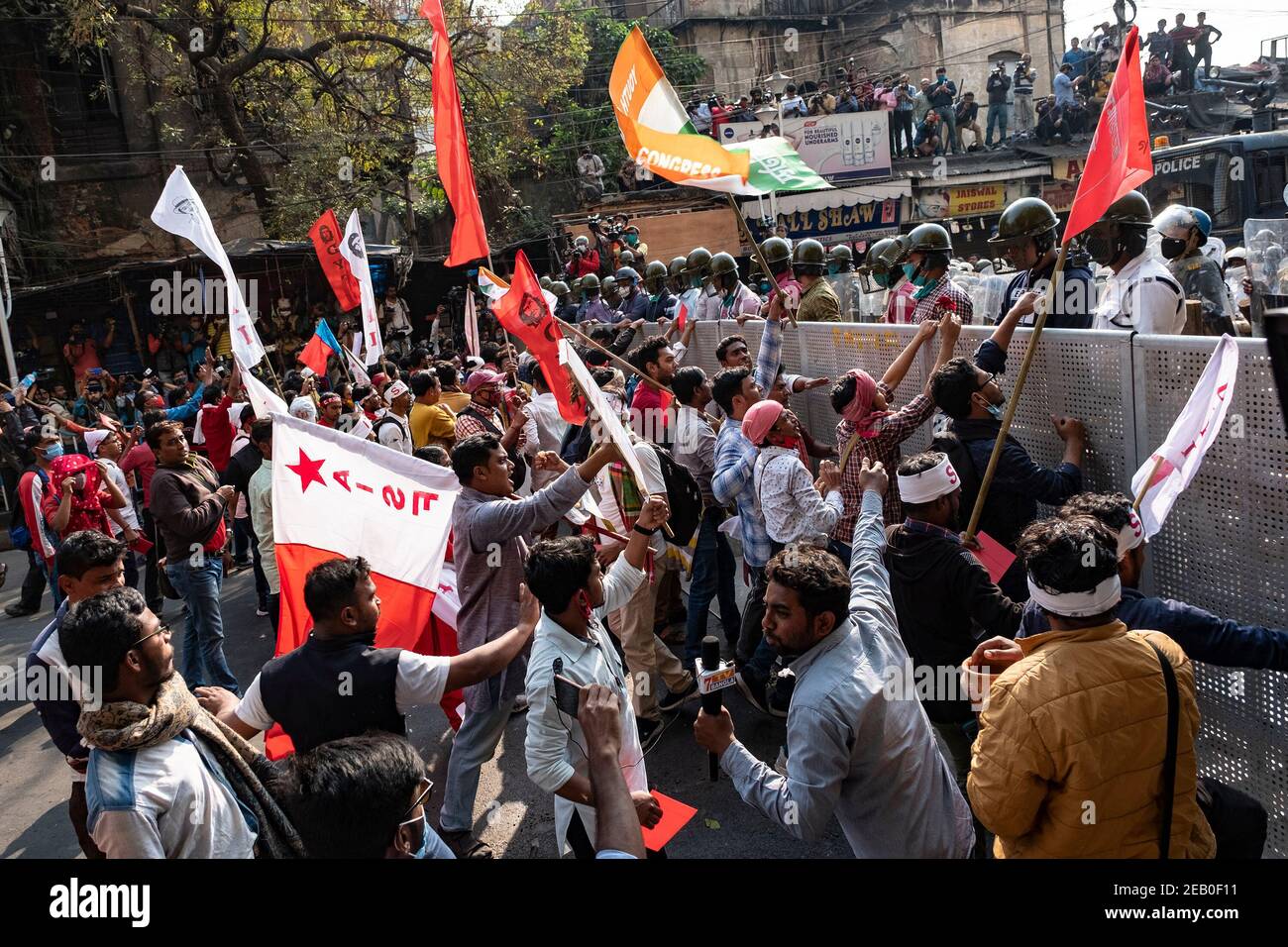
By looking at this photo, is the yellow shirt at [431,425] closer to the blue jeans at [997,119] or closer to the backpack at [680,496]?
the backpack at [680,496]

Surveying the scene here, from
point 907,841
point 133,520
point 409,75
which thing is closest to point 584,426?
point 133,520

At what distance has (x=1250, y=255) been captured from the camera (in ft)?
32.0

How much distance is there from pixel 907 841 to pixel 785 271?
31.2 feet

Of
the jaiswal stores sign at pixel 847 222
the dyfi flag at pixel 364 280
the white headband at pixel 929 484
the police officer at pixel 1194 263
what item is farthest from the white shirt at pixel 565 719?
the jaiswal stores sign at pixel 847 222

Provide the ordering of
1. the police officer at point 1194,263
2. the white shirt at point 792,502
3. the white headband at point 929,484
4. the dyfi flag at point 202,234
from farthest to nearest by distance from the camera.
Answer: the police officer at point 1194,263, the dyfi flag at point 202,234, the white shirt at point 792,502, the white headband at point 929,484

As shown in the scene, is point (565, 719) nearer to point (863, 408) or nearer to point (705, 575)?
point (863, 408)

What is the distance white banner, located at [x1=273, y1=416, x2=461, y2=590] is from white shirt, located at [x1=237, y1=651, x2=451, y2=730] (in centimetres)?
81

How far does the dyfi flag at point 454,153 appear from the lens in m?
6.80

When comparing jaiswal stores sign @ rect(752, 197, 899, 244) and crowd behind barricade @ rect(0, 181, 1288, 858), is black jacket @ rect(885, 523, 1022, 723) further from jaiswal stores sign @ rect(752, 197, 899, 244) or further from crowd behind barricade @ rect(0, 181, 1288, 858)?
jaiswal stores sign @ rect(752, 197, 899, 244)

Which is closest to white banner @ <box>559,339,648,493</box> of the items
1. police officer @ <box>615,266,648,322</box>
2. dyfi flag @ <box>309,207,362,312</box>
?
dyfi flag @ <box>309,207,362,312</box>

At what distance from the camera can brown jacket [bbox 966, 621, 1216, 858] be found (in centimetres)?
235

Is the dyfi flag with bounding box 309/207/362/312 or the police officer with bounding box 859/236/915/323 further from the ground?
the dyfi flag with bounding box 309/207/362/312

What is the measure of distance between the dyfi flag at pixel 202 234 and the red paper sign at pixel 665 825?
5.07m
